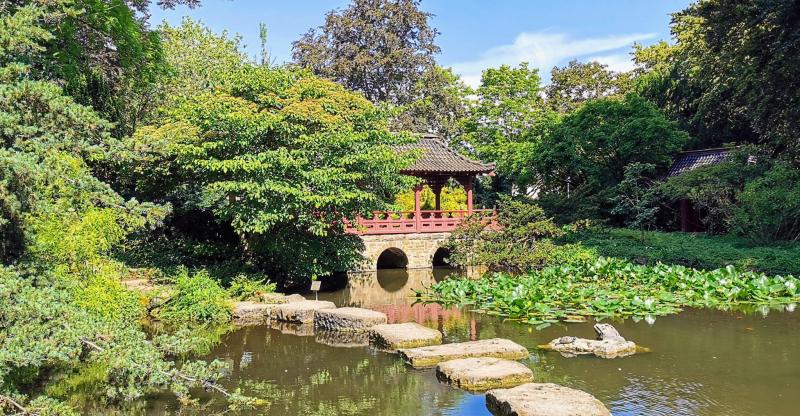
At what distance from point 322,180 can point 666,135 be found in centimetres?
1447

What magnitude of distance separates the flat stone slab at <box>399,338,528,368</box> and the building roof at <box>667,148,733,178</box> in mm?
15654

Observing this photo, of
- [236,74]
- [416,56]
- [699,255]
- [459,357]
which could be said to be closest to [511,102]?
[416,56]

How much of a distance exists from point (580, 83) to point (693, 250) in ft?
73.8

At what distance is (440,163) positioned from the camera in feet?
65.1

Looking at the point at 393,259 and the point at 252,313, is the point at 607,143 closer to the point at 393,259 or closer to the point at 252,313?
the point at 393,259

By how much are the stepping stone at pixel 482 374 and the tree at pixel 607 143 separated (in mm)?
14901

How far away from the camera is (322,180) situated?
12.5 m

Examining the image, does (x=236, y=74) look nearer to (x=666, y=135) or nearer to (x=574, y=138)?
(x=574, y=138)

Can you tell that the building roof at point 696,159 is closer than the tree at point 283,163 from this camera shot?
No

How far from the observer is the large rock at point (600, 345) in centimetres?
792

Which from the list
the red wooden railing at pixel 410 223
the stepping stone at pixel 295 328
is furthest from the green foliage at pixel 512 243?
the stepping stone at pixel 295 328

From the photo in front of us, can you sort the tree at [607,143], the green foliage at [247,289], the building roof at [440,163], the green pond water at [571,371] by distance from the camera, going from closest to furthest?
the green pond water at [571,371], the green foliage at [247,289], the building roof at [440,163], the tree at [607,143]

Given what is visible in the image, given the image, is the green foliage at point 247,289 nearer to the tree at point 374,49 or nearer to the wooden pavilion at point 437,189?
the wooden pavilion at point 437,189

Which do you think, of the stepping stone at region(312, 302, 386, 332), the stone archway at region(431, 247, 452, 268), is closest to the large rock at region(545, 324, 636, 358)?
the stepping stone at region(312, 302, 386, 332)
